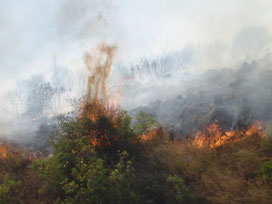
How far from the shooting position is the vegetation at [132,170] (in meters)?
3.58

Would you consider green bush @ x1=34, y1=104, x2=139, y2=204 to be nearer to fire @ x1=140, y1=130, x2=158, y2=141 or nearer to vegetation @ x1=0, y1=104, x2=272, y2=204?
vegetation @ x1=0, y1=104, x2=272, y2=204

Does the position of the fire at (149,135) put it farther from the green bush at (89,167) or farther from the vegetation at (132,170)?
the green bush at (89,167)

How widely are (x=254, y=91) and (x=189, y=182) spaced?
8.76 m

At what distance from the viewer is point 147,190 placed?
4535mm

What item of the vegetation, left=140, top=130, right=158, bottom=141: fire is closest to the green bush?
the vegetation

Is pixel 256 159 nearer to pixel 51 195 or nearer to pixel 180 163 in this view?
pixel 180 163

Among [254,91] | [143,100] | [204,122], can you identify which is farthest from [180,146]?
[143,100]

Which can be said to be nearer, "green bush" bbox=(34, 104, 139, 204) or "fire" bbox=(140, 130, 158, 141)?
"green bush" bbox=(34, 104, 139, 204)

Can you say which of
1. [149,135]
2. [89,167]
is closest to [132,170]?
[89,167]

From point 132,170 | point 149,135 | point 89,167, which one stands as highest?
point 149,135

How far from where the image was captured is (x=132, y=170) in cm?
399

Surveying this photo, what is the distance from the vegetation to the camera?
358 cm

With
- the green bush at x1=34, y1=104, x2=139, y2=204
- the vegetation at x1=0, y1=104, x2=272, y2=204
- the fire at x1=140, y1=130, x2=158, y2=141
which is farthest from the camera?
the fire at x1=140, y1=130, x2=158, y2=141

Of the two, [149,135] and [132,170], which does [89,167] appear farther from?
[149,135]
